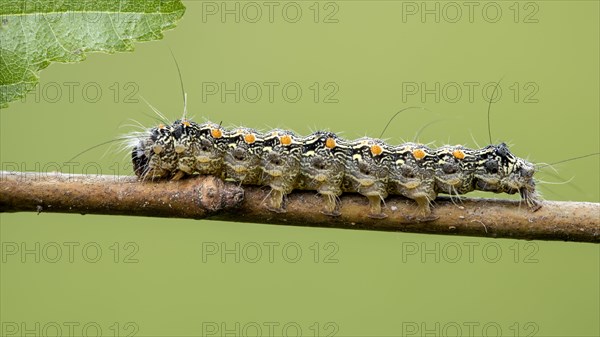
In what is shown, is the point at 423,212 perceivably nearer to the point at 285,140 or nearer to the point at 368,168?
the point at 368,168

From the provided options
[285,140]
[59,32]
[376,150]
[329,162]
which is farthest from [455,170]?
[59,32]

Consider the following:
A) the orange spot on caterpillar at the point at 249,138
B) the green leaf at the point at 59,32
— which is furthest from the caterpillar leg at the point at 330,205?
the green leaf at the point at 59,32

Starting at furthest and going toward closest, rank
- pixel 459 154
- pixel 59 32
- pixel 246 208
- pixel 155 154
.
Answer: pixel 459 154 → pixel 155 154 → pixel 246 208 → pixel 59 32

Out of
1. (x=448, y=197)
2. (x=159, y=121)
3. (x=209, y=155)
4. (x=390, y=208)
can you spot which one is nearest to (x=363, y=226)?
(x=390, y=208)

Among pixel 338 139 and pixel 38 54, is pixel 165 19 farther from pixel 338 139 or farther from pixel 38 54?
pixel 338 139

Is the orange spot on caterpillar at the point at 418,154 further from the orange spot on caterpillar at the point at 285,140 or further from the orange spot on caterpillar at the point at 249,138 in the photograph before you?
the orange spot on caterpillar at the point at 249,138

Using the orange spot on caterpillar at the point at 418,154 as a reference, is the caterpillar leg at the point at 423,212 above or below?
below

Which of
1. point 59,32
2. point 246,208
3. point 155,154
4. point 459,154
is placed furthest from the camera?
point 459,154
